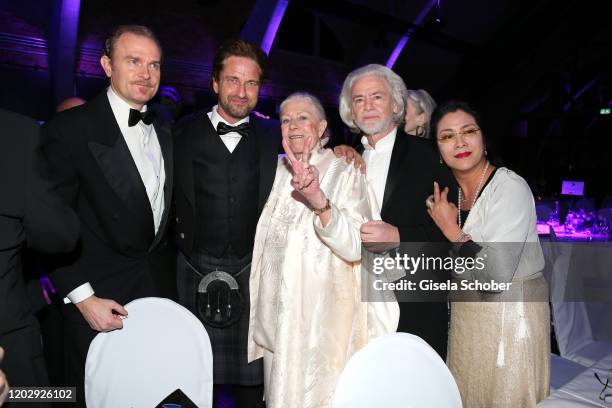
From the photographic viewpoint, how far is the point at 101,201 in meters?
1.87

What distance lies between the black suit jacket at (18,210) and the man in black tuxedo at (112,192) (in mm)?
399

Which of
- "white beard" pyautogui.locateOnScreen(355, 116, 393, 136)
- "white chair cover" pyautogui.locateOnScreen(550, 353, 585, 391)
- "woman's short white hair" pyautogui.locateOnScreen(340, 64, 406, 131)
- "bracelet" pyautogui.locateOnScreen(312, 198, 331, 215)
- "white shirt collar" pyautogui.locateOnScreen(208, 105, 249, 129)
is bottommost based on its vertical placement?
"white chair cover" pyautogui.locateOnScreen(550, 353, 585, 391)

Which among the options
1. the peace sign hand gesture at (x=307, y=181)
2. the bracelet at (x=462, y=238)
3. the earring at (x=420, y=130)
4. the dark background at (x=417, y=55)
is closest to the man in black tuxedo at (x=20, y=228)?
the peace sign hand gesture at (x=307, y=181)

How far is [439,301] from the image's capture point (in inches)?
82.0

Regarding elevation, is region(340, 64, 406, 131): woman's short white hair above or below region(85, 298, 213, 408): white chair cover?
above

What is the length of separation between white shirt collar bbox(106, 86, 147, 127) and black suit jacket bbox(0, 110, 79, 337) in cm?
64

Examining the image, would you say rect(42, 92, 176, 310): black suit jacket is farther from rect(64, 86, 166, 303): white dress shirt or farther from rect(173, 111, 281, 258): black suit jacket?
rect(173, 111, 281, 258): black suit jacket

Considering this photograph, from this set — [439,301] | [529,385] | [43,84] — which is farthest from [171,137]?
[43,84]

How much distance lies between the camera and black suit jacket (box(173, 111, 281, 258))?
2230 millimetres

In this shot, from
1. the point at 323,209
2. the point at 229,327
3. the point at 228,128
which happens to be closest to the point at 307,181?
the point at 323,209

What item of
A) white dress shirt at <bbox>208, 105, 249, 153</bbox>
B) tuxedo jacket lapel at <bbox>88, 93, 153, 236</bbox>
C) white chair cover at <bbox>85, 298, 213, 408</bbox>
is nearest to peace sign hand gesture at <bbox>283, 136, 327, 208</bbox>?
white chair cover at <bbox>85, 298, 213, 408</bbox>

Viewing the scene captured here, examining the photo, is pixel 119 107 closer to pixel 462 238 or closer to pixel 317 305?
pixel 317 305

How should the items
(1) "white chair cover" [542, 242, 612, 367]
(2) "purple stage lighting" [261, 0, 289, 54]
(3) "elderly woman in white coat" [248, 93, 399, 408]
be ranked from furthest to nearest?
1. (2) "purple stage lighting" [261, 0, 289, 54]
2. (1) "white chair cover" [542, 242, 612, 367]
3. (3) "elderly woman in white coat" [248, 93, 399, 408]

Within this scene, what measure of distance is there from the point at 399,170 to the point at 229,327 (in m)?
1.19
